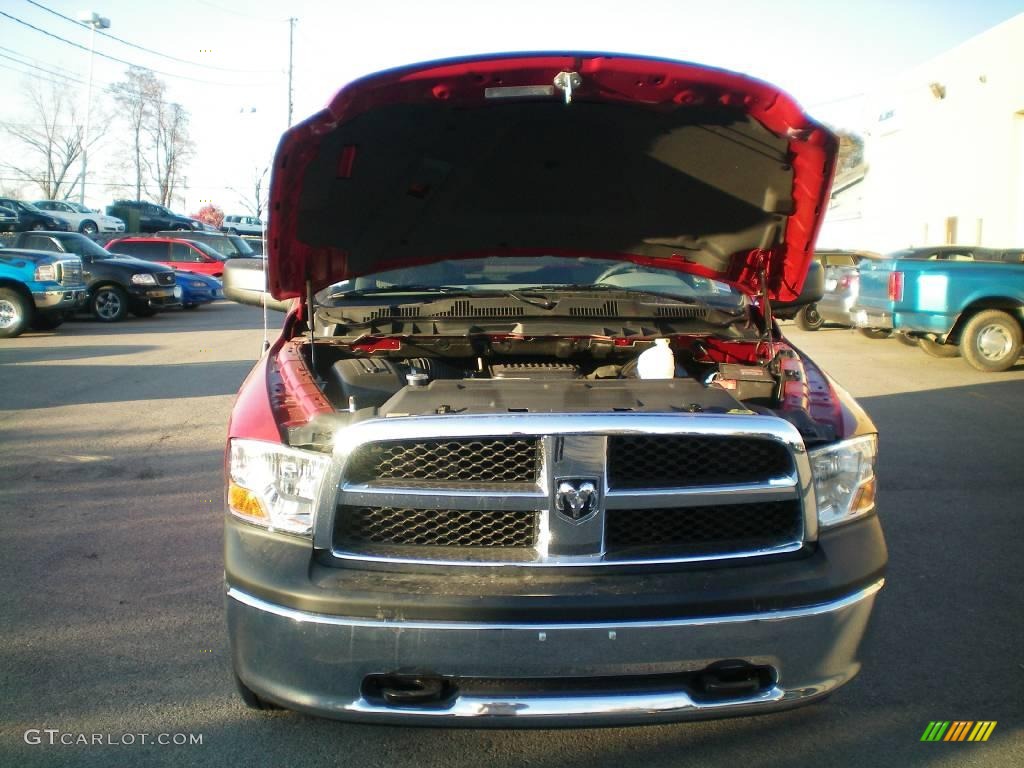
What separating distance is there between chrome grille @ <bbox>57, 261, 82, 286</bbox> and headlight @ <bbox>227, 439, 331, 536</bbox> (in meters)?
14.0

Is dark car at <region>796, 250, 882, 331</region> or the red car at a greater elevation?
the red car

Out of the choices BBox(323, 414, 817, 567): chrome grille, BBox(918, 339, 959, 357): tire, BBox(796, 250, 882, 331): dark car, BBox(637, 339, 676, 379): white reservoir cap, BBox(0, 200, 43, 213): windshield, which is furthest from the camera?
BBox(0, 200, 43, 213): windshield

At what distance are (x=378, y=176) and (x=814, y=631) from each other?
2.38 metres

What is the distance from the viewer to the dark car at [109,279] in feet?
60.2

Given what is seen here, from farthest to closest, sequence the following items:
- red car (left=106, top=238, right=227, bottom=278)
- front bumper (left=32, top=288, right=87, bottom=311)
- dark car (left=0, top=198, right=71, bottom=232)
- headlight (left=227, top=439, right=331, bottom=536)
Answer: dark car (left=0, top=198, right=71, bottom=232)
red car (left=106, top=238, right=227, bottom=278)
front bumper (left=32, top=288, right=87, bottom=311)
headlight (left=227, top=439, right=331, bottom=536)

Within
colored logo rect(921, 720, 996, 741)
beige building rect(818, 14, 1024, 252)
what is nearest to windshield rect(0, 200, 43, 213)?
beige building rect(818, 14, 1024, 252)

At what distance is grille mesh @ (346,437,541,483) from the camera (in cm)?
260

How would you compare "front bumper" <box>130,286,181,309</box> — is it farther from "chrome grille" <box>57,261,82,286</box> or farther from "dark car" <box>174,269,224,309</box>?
"chrome grille" <box>57,261,82,286</box>

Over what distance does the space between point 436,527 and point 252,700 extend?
879 mm

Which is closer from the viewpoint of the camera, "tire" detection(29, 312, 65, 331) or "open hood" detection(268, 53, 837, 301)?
"open hood" detection(268, 53, 837, 301)

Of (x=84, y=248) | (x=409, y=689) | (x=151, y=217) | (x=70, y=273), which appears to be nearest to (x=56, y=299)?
(x=70, y=273)

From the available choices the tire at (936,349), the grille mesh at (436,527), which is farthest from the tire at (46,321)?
the grille mesh at (436,527)

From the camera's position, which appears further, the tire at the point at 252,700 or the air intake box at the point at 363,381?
the air intake box at the point at 363,381

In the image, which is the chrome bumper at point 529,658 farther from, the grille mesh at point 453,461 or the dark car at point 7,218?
the dark car at point 7,218
